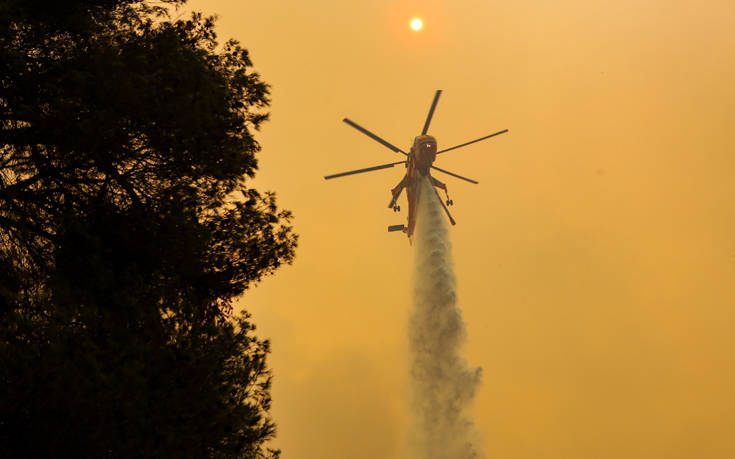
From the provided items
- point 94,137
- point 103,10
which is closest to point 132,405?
point 94,137

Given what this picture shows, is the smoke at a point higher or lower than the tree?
higher

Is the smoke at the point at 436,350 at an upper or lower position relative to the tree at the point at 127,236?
upper

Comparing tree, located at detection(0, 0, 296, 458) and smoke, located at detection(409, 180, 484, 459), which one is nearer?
tree, located at detection(0, 0, 296, 458)

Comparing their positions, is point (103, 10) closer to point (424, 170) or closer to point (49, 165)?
point (49, 165)

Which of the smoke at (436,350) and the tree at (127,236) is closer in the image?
the tree at (127,236)
